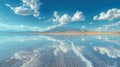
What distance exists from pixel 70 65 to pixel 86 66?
1345mm

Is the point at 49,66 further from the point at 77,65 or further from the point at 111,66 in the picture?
the point at 111,66

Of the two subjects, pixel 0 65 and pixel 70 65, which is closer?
pixel 0 65

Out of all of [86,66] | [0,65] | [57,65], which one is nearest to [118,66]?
[86,66]

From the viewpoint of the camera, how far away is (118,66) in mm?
13508

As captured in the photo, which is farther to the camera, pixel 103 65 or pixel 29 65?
pixel 103 65

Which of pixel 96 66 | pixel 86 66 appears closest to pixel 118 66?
pixel 96 66

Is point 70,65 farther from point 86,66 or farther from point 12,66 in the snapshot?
point 12,66

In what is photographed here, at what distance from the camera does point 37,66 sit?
12609 mm

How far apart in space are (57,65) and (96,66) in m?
3.28

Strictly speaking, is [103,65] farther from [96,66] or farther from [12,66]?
[12,66]

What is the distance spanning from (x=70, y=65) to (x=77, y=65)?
23.4 inches

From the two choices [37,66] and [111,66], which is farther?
[111,66]

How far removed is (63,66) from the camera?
13.0 m

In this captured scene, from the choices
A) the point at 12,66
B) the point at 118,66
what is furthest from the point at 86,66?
the point at 12,66
